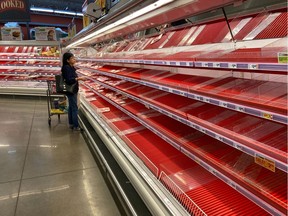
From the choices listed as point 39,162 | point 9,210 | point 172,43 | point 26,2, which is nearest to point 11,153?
point 39,162

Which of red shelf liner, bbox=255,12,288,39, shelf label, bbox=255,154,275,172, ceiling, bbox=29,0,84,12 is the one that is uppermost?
ceiling, bbox=29,0,84,12

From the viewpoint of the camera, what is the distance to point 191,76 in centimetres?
220

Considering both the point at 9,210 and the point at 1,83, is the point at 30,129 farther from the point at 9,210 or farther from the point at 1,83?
the point at 1,83

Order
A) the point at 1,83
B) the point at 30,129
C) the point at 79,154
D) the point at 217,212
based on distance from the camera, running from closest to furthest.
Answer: the point at 217,212 → the point at 79,154 → the point at 30,129 → the point at 1,83

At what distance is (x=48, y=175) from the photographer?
3570 mm

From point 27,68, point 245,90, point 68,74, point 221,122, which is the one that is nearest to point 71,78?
point 68,74

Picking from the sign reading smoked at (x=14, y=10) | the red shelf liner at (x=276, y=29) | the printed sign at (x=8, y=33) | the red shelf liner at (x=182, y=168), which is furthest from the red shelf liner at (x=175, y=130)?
the printed sign at (x=8, y=33)

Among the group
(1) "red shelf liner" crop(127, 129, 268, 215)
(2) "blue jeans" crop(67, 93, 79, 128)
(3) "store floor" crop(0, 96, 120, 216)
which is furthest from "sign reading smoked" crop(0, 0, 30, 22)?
(1) "red shelf liner" crop(127, 129, 268, 215)

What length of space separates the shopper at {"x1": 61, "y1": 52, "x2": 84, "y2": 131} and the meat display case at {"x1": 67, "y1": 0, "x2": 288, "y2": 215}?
2.91 meters

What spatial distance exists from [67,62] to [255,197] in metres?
4.77

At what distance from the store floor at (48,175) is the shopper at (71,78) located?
29 cm

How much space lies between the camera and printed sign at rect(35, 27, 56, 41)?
333 inches

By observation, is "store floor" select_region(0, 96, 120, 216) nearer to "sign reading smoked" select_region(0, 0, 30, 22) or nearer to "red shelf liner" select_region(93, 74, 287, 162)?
"red shelf liner" select_region(93, 74, 287, 162)

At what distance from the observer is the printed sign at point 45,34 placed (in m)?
8.46
